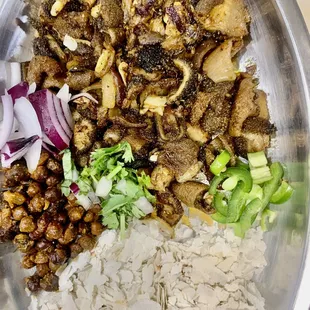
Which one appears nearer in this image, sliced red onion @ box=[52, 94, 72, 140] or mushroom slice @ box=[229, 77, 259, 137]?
mushroom slice @ box=[229, 77, 259, 137]

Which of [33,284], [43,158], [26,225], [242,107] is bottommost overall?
[33,284]

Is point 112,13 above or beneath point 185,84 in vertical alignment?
above

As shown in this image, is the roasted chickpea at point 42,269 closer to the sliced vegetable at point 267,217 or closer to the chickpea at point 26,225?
the chickpea at point 26,225

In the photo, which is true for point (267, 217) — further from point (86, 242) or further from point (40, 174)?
point (40, 174)

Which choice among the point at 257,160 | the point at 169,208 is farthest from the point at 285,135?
the point at 169,208

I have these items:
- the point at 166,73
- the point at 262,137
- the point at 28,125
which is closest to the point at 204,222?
the point at 262,137

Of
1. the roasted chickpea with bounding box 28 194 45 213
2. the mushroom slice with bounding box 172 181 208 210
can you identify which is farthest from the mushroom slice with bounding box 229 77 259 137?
the roasted chickpea with bounding box 28 194 45 213

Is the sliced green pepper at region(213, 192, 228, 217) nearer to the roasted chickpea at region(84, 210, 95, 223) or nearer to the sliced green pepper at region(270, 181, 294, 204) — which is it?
the sliced green pepper at region(270, 181, 294, 204)
